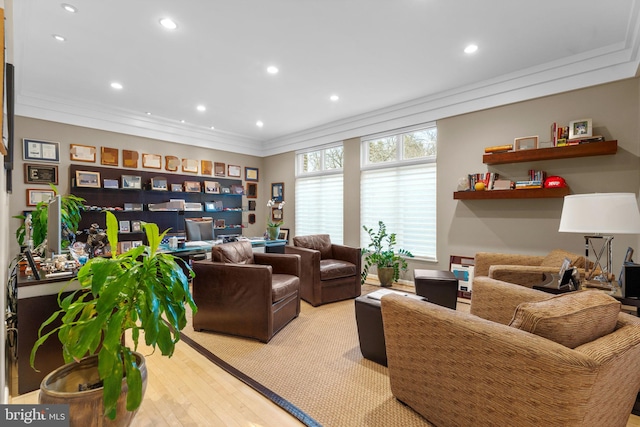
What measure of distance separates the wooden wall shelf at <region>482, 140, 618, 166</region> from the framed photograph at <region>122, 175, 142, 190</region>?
17.4 ft

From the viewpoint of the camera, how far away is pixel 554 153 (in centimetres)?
336

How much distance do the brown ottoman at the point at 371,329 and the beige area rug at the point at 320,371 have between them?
75 mm

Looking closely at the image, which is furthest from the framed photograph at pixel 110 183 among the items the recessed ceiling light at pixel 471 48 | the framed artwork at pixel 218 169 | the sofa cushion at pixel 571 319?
the sofa cushion at pixel 571 319

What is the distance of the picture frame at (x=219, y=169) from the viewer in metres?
6.36

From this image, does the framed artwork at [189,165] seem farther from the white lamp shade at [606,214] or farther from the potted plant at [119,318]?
the white lamp shade at [606,214]

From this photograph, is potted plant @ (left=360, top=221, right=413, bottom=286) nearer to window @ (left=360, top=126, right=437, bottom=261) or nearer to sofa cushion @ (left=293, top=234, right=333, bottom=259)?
window @ (left=360, top=126, right=437, bottom=261)

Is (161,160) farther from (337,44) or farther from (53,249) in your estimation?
(337,44)

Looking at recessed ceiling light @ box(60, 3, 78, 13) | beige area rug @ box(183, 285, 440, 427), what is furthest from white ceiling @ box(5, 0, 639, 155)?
beige area rug @ box(183, 285, 440, 427)

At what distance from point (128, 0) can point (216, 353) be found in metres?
2.88

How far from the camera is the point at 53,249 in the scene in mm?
2480

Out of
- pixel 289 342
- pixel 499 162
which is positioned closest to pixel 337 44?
pixel 499 162

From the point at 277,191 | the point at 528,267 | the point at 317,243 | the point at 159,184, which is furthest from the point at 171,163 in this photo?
the point at 528,267

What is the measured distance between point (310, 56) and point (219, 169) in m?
3.80

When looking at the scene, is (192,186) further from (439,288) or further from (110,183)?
(439,288)
